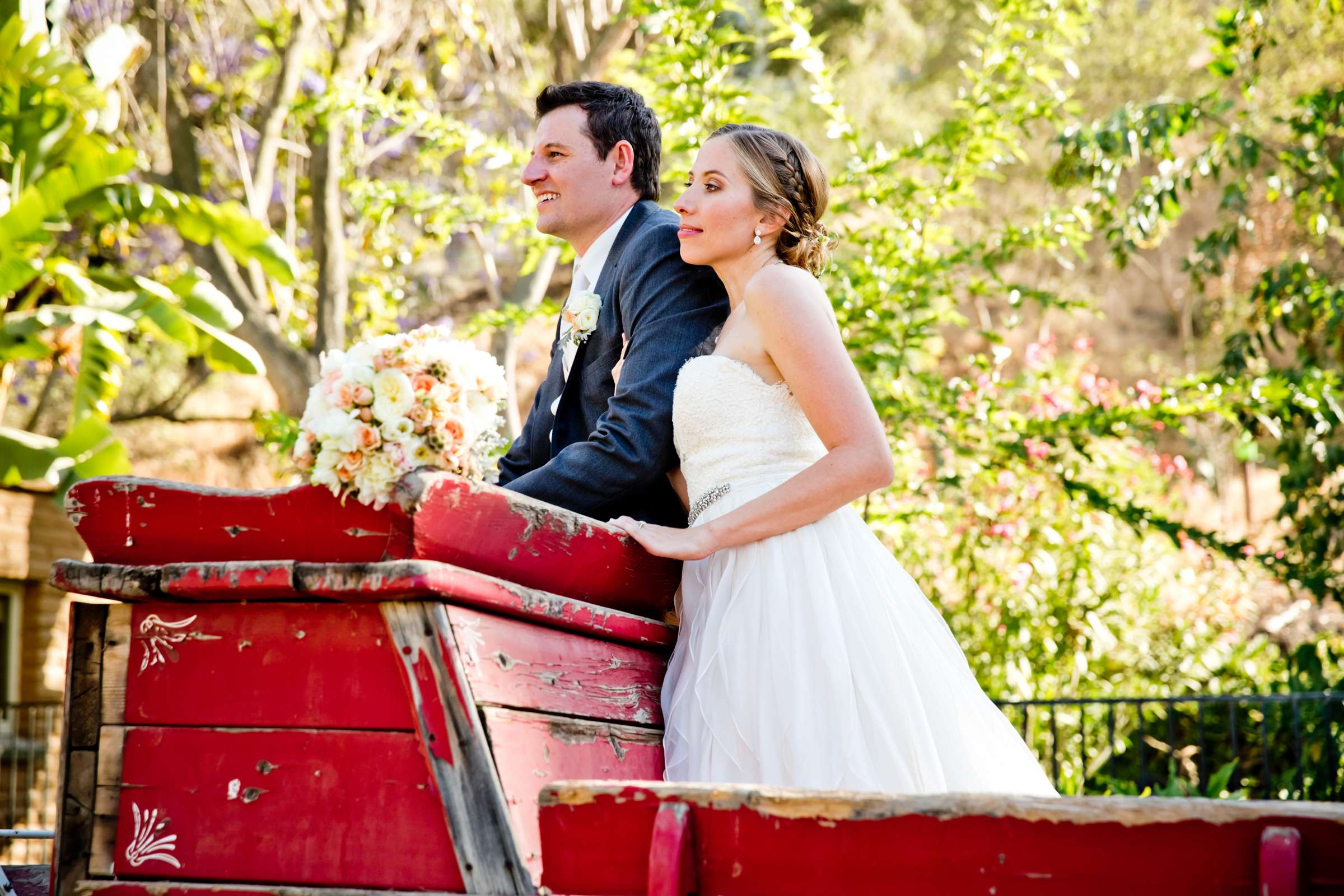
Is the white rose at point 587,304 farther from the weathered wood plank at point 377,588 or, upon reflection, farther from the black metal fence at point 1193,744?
the black metal fence at point 1193,744

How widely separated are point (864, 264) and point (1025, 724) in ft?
7.80

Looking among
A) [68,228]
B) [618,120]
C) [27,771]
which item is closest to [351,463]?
[618,120]

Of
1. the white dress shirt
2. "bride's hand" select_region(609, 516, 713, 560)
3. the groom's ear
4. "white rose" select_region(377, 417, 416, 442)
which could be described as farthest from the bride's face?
"white rose" select_region(377, 417, 416, 442)

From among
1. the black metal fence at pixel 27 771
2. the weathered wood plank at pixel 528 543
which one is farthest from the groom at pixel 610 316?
the black metal fence at pixel 27 771

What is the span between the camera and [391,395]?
1.81 metres

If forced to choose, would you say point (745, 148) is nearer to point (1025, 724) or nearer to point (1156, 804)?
point (1156, 804)

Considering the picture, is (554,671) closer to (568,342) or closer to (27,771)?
(568,342)

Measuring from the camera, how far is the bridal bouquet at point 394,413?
1757 mm

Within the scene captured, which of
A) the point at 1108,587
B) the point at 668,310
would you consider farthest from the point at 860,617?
the point at 1108,587

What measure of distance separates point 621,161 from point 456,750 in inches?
77.3

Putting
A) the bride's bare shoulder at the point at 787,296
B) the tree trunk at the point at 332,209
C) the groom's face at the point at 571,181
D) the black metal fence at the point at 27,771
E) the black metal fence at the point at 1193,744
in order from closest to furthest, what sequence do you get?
the bride's bare shoulder at the point at 787,296 → the groom's face at the point at 571,181 → the black metal fence at the point at 1193,744 → the tree trunk at the point at 332,209 → the black metal fence at the point at 27,771

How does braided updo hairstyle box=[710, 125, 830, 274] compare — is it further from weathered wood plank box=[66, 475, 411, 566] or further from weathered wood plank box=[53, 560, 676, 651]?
weathered wood plank box=[66, 475, 411, 566]

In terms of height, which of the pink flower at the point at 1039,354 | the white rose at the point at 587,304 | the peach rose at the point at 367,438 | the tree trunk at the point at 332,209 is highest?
the tree trunk at the point at 332,209

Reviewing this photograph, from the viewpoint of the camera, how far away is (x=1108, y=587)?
7.39 meters
